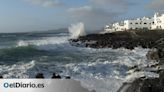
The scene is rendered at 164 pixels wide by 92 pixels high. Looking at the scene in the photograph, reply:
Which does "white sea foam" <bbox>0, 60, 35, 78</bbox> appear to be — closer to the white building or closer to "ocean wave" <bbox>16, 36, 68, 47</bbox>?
"ocean wave" <bbox>16, 36, 68, 47</bbox>

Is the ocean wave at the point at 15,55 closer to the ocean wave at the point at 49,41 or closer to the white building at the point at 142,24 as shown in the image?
the ocean wave at the point at 49,41

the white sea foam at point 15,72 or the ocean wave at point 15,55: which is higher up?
the ocean wave at point 15,55

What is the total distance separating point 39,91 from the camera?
4789 mm

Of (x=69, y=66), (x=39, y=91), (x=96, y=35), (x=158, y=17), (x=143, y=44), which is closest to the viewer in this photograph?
(x=39, y=91)

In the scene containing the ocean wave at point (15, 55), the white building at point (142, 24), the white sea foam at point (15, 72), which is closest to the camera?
the white sea foam at point (15, 72)

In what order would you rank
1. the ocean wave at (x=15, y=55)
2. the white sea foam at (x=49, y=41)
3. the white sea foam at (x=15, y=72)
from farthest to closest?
the white sea foam at (x=49, y=41), the ocean wave at (x=15, y=55), the white sea foam at (x=15, y=72)

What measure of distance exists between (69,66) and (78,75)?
5.38ft

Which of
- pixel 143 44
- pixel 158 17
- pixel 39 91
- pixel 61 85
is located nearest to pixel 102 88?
pixel 61 85

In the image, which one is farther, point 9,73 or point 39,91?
point 9,73

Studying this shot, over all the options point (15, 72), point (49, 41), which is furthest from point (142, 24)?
point (15, 72)

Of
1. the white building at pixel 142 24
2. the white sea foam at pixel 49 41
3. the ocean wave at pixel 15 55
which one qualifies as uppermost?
the white building at pixel 142 24

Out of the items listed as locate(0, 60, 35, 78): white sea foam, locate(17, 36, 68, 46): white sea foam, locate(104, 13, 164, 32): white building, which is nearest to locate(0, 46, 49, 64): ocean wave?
locate(17, 36, 68, 46): white sea foam

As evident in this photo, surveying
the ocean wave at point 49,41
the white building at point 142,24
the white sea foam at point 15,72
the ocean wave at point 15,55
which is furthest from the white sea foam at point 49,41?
the white building at point 142,24

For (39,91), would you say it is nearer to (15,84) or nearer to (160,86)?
(15,84)
